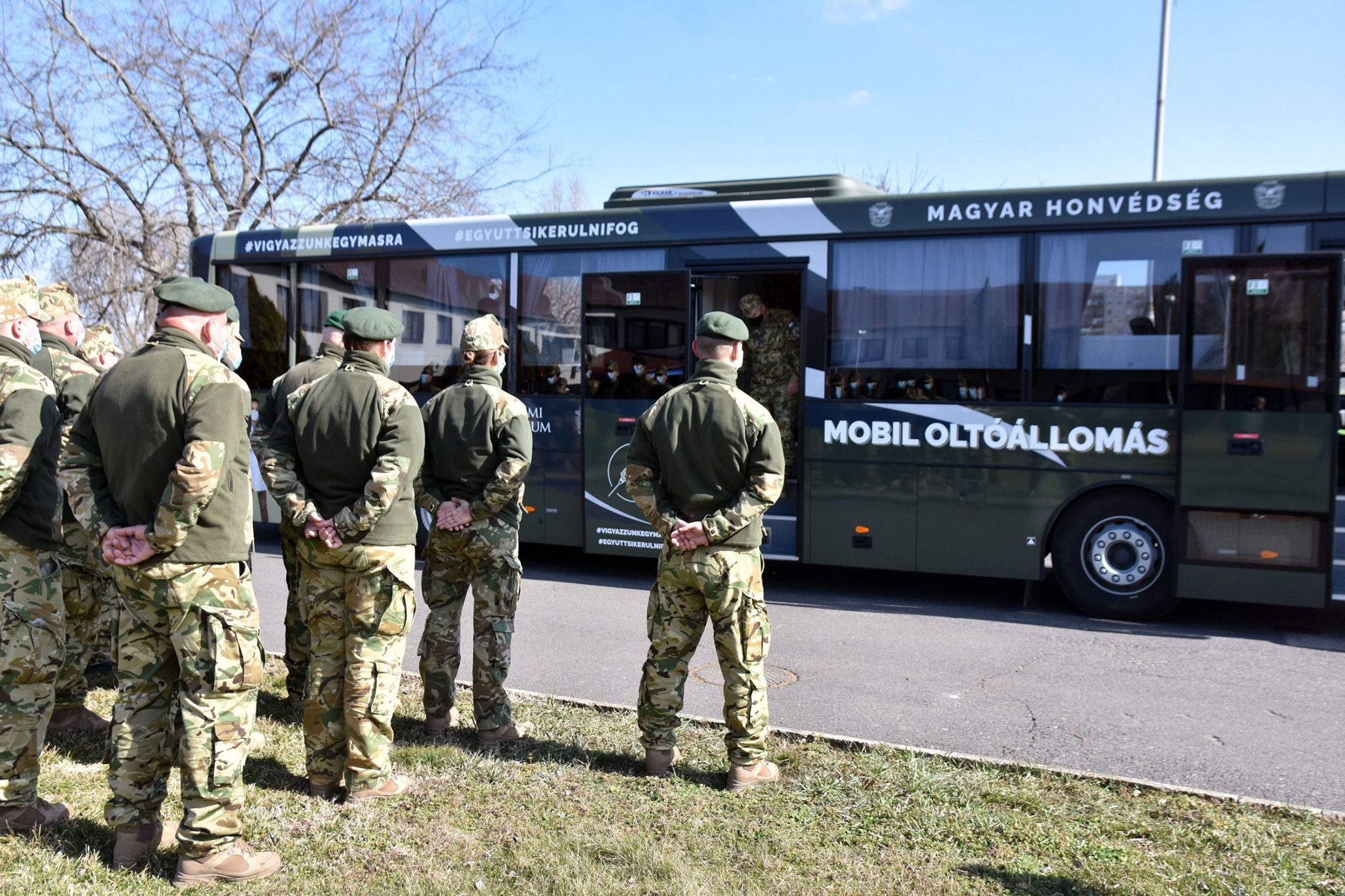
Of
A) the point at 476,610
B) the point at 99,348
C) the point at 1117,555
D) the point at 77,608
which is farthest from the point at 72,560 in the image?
the point at 1117,555

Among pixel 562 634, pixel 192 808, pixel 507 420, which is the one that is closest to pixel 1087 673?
pixel 562 634

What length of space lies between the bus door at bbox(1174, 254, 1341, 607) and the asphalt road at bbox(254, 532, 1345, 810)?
1.67ft

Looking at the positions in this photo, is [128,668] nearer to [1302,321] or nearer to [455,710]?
[455,710]

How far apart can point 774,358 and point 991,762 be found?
5.38 meters

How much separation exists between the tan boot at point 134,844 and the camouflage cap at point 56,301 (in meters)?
2.78

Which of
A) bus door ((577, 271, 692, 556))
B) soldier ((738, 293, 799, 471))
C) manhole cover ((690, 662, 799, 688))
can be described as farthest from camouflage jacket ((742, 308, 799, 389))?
manhole cover ((690, 662, 799, 688))

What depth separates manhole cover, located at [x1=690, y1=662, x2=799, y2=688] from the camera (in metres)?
6.18

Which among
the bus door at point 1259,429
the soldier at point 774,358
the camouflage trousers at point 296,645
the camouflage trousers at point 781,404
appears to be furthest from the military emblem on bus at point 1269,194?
the camouflage trousers at point 296,645

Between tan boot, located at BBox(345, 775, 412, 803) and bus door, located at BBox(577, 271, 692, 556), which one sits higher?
bus door, located at BBox(577, 271, 692, 556)

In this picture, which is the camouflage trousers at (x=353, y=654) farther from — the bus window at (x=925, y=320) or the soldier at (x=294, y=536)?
the bus window at (x=925, y=320)

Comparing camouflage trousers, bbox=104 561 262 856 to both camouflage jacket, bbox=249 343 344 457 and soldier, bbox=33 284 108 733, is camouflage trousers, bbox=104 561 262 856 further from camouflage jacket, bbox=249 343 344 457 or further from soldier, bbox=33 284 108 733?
camouflage jacket, bbox=249 343 344 457

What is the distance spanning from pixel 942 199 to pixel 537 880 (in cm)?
645

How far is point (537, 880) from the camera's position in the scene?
3.56 meters

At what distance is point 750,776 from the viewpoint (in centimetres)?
438
